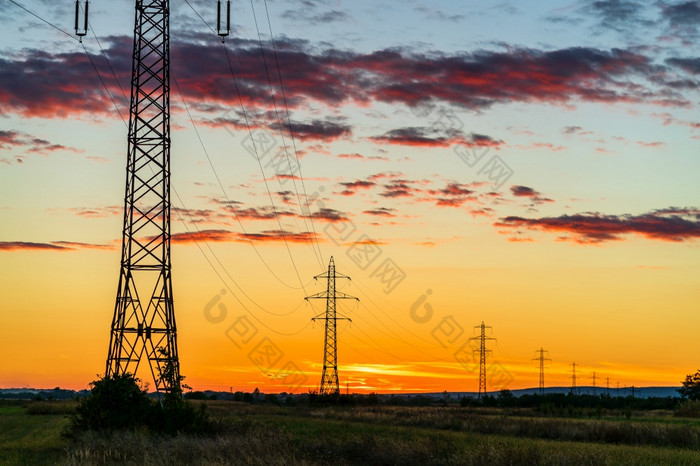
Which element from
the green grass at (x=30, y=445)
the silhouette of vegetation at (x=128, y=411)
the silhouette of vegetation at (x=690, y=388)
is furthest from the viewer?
the silhouette of vegetation at (x=690, y=388)

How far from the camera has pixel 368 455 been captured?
35406 mm

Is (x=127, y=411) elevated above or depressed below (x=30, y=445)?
above

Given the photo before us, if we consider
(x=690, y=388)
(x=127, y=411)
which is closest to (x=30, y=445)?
(x=127, y=411)

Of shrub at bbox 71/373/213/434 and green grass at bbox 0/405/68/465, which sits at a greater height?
shrub at bbox 71/373/213/434

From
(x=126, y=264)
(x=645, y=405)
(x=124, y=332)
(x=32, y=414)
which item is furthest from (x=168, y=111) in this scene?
(x=645, y=405)

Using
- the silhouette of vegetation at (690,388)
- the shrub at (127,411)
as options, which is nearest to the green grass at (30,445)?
the shrub at (127,411)

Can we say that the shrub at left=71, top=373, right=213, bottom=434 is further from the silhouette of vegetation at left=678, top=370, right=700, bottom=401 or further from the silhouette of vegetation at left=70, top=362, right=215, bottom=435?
the silhouette of vegetation at left=678, top=370, right=700, bottom=401

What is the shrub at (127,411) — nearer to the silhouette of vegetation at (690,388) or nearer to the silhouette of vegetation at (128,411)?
the silhouette of vegetation at (128,411)

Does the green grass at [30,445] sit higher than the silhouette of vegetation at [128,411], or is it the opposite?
the silhouette of vegetation at [128,411]

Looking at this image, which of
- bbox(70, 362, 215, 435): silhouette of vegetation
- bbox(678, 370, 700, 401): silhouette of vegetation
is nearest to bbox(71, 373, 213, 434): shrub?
bbox(70, 362, 215, 435): silhouette of vegetation

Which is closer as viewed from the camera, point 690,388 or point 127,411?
point 127,411

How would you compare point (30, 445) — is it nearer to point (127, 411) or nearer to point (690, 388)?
point (127, 411)

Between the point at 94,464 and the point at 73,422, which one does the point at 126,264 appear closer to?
the point at 73,422

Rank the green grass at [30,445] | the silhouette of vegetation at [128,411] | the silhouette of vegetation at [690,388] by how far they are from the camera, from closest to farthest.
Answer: the green grass at [30,445], the silhouette of vegetation at [128,411], the silhouette of vegetation at [690,388]
